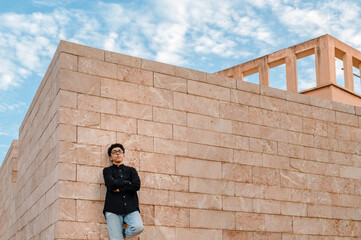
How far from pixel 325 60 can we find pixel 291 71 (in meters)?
1.36

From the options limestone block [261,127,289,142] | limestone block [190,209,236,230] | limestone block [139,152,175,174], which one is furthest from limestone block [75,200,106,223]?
limestone block [261,127,289,142]

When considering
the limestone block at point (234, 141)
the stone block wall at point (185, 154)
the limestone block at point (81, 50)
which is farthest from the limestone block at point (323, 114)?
the limestone block at point (81, 50)

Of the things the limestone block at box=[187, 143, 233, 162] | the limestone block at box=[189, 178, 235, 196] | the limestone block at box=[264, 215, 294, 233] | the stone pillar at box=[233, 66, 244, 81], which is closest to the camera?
the limestone block at box=[189, 178, 235, 196]

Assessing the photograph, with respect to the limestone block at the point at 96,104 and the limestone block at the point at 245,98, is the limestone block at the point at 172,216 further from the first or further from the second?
the limestone block at the point at 245,98

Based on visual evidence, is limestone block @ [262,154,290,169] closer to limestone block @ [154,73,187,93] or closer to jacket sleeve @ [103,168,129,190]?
limestone block @ [154,73,187,93]

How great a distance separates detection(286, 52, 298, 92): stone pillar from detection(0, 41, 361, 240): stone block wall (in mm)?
9150

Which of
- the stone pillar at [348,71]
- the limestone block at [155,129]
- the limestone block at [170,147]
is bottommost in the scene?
the limestone block at [170,147]

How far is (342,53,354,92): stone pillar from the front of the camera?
→ 20047mm

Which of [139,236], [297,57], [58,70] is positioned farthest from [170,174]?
[297,57]

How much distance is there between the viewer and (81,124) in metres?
7.98

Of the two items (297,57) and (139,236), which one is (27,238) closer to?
(139,236)

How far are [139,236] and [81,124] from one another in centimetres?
178

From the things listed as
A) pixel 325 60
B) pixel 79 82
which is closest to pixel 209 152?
pixel 79 82

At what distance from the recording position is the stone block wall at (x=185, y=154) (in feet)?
26.0
